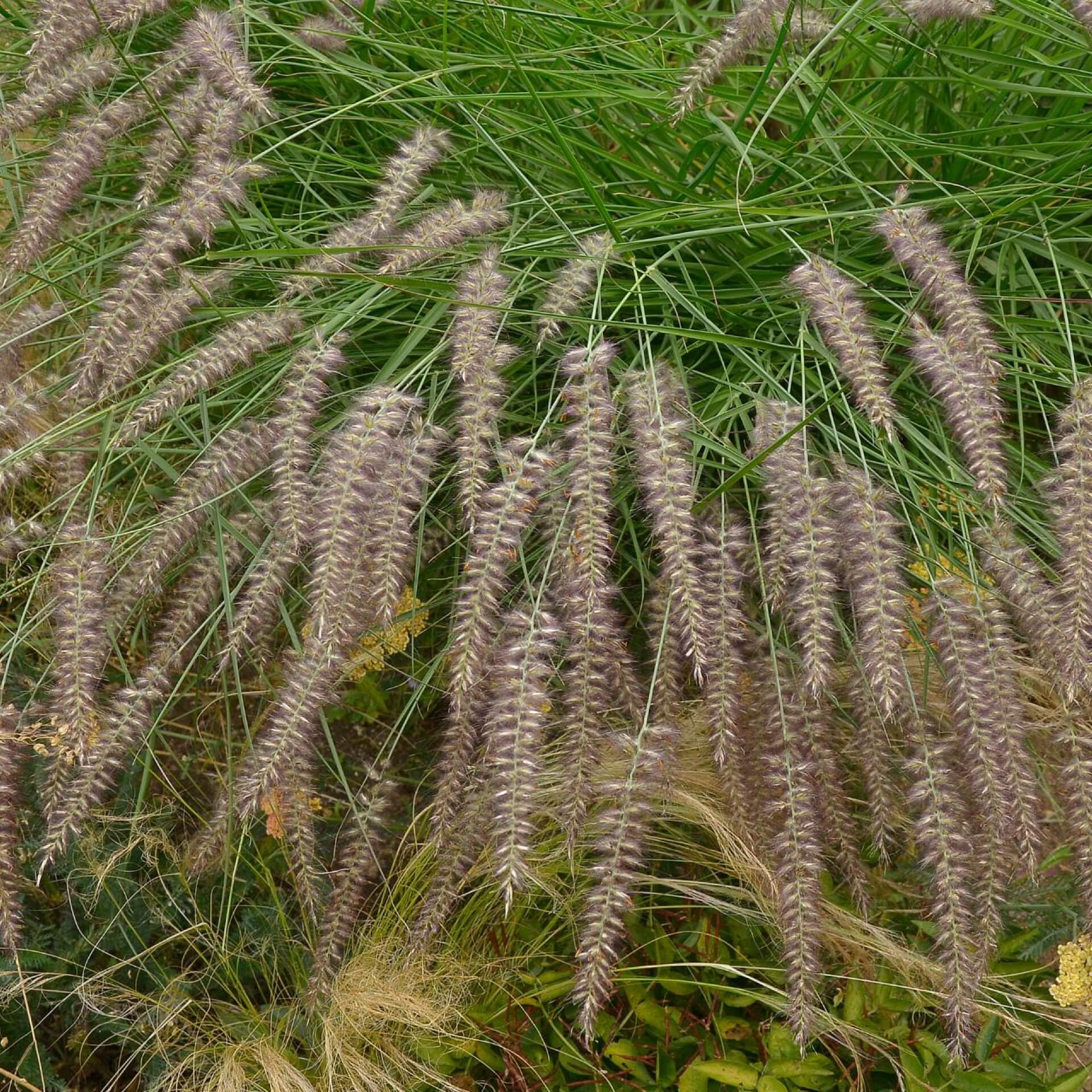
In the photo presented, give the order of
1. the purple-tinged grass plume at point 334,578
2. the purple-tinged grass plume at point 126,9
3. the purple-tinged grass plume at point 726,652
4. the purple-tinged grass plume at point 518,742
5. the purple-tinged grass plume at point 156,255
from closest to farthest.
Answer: the purple-tinged grass plume at point 518,742
the purple-tinged grass plume at point 334,578
the purple-tinged grass plume at point 726,652
the purple-tinged grass plume at point 156,255
the purple-tinged grass plume at point 126,9

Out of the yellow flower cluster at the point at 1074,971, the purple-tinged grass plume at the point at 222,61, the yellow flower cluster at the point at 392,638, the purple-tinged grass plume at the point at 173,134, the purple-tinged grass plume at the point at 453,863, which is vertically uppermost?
the purple-tinged grass plume at the point at 222,61

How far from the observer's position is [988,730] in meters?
1.89

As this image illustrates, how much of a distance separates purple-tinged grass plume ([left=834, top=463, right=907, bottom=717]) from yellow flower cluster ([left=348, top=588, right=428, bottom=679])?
877 millimetres

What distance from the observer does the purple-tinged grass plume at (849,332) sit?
6.13 ft

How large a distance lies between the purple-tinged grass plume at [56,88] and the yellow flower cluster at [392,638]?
51.1 inches

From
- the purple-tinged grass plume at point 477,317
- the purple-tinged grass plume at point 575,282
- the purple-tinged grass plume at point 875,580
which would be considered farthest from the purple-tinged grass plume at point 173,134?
the purple-tinged grass plume at point 875,580

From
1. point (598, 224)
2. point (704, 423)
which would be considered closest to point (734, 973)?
point (704, 423)

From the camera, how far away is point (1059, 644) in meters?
1.89

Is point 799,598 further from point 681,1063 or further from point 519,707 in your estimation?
point 681,1063

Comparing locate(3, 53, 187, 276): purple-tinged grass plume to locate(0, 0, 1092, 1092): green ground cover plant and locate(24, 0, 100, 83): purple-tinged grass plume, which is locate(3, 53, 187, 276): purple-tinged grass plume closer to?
locate(0, 0, 1092, 1092): green ground cover plant

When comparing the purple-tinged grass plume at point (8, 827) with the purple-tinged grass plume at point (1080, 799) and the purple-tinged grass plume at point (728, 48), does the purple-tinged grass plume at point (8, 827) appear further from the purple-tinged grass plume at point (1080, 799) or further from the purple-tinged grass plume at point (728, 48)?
the purple-tinged grass plume at point (1080, 799)

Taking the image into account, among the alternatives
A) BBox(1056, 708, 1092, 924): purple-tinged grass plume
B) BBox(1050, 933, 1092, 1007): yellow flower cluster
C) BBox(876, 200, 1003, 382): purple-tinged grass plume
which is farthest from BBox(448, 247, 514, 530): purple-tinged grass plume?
BBox(1050, 933, 1092, 1007): yellow flower cluster

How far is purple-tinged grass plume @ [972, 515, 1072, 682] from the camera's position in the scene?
192cm

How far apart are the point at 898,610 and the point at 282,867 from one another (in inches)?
68.4
